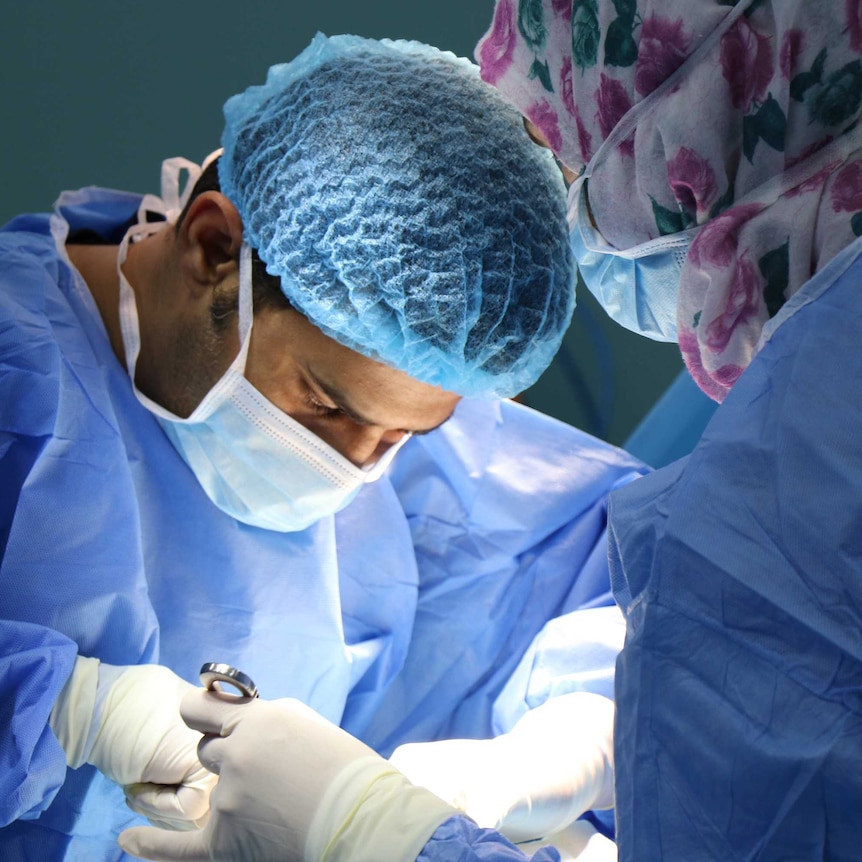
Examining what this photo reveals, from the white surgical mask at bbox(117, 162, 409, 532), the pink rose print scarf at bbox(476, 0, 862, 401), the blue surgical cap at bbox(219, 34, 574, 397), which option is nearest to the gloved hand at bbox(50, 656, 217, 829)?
the white surgical mask at bbox(117, 162, 409, 532)

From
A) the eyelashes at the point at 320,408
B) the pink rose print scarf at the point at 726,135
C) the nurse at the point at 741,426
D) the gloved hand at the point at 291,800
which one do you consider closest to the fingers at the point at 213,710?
the gloved hand at the point at 291,800

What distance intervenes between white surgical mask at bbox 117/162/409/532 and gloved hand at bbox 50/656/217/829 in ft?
1.11

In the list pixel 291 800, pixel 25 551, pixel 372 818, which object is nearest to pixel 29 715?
pixel 25 551

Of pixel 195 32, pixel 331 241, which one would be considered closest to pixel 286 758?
pixel 331 241

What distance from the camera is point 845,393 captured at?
0.76 m

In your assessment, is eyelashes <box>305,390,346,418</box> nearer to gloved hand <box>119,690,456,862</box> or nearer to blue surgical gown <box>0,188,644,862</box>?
blue surgical gown <box>0,188,644,862</box>

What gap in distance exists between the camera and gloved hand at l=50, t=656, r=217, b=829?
137cm

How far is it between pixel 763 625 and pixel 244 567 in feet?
3.64

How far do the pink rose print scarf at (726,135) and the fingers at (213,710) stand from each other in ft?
2.48

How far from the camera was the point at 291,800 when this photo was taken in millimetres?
1143

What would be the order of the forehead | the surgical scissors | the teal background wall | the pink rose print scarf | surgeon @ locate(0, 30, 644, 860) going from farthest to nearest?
the teal background wall
the forehead
surgeon @ locate(0, 30, 644, 860)
the surgical scissors
the pink rose print scarf

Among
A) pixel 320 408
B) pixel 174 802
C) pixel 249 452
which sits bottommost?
pixel 174 802

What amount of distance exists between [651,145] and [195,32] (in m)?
1.50

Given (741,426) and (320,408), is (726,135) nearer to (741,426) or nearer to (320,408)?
(741,426)
